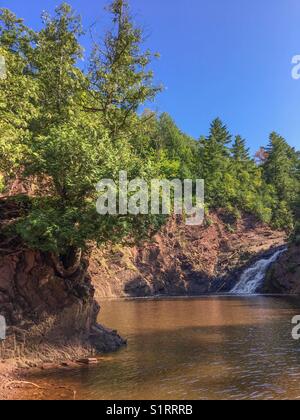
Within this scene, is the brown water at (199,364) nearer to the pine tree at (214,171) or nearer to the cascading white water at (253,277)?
the cascading white water at (253,277)

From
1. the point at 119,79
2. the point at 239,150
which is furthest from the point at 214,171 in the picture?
the point at 119,79

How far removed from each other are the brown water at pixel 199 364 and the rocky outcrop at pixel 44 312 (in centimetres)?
185

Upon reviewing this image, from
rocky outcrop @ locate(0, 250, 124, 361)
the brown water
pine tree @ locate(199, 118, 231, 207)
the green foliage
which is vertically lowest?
the brown water

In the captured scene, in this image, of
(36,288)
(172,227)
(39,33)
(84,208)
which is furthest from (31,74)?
(172,227)

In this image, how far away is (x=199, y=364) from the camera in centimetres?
1733

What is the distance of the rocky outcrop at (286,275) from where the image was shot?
5272 cm

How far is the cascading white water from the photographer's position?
58.2m

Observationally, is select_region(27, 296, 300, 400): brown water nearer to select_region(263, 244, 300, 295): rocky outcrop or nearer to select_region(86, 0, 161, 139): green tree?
select_region(86, 0, 161, 139): green tree

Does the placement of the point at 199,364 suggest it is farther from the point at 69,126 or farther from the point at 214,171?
the point at 214,171

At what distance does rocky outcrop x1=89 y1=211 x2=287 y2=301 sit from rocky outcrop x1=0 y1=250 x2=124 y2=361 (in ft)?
122

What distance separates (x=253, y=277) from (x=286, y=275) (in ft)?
22.7

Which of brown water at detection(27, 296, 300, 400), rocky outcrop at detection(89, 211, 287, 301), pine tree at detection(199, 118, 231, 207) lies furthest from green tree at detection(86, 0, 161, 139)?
pine tree at detection(199, 118, 231, 207)

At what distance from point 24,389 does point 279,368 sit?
952 centimetres

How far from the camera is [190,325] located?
28.3 m
